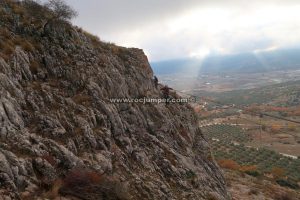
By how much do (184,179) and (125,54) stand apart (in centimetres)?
1306

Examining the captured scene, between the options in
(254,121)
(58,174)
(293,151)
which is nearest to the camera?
(58,174)

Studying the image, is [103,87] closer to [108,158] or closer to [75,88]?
[75,88]

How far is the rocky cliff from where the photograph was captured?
16891 mm

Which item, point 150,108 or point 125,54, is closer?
point 150,108

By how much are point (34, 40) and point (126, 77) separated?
868 cm

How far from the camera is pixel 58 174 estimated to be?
17328 mm

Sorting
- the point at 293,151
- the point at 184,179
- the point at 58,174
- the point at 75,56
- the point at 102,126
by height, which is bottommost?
the point at 293,151

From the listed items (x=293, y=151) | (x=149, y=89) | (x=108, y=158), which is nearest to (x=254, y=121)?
(x=293, y=151)

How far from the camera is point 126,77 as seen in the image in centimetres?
2988

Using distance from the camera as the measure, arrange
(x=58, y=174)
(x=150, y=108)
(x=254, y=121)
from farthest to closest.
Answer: (x=254, y=121) < (x=150, y=108) < (x=58, y=174)

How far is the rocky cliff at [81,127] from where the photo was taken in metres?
16.9

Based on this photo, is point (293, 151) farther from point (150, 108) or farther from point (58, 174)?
point (58, 174)

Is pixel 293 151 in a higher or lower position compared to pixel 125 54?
lower

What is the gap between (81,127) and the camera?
21000 millimetres
